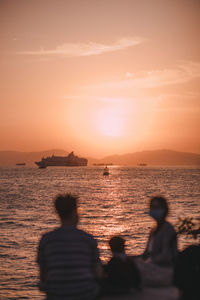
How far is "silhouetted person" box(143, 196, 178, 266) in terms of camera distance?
4.44 meters

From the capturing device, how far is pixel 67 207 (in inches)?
153

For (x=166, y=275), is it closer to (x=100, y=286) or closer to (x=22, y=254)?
(x=100, y=286)

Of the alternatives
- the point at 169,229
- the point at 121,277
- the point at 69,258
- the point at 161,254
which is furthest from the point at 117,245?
the point at 69,258

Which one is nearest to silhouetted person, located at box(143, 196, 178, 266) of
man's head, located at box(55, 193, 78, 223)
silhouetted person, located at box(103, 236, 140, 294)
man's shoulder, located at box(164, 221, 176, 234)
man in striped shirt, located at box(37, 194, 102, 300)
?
man's shoulder, located at box(164, 221, 176, 234)

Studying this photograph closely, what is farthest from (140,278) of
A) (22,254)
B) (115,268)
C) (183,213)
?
(183,213)

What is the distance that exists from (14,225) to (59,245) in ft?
92.3

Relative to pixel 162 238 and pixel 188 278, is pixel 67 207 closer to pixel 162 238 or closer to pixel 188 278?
pixel 162 238

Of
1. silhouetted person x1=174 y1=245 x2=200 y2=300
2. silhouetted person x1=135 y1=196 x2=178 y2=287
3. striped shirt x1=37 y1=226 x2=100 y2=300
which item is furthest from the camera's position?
silhouetted person x1=174 y1=245 x2=200 y2=300

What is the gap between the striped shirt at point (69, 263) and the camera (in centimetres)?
383

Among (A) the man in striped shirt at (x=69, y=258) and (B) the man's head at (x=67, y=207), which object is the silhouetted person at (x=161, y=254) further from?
(B) the man's head at (x=67, y=207)

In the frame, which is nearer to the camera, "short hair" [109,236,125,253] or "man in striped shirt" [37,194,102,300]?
"man in striped shirt" [37,194,102,300]

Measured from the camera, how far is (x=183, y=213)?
35.7 metres

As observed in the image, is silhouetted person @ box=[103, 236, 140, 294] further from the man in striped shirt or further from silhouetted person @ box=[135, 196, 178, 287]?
the man in striped shirt

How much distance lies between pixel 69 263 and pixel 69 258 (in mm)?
53
